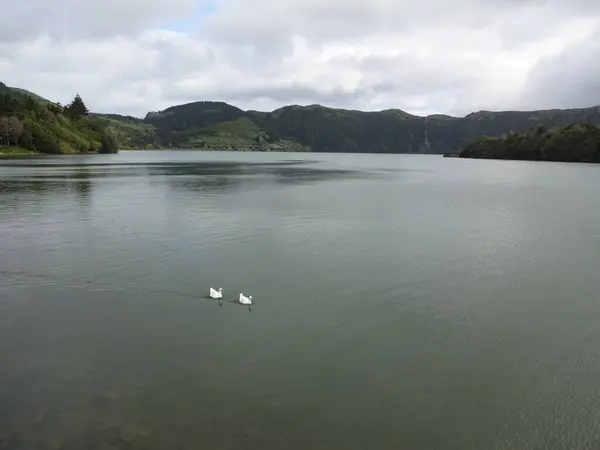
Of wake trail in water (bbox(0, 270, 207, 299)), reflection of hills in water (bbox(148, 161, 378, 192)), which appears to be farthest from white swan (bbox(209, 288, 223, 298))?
reflection of hills in water (bbox(148, 161, 378, 192))

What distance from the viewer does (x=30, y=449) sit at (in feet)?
39.7

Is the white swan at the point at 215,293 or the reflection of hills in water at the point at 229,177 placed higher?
the reflection of hills in water at the point at 229,177

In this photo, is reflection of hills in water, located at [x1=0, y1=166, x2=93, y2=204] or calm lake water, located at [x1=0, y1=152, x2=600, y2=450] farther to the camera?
reflection of hills in water, located at [x1=0, y1=166, x2=93, y2=204]

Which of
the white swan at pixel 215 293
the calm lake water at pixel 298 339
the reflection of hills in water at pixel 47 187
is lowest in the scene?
the calm lake water at pixel 298 339

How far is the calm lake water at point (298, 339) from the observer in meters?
13.5

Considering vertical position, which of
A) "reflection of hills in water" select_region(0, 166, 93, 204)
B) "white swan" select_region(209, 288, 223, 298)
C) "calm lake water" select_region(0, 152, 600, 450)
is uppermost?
"reflection of hills in water" select_region(0, 166, 93, 204)

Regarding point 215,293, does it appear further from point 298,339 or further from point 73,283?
point 73,283

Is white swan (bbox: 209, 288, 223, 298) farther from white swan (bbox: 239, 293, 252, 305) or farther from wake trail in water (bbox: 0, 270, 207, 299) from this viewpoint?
white swan (bbox: 239, 293, 252, 305)

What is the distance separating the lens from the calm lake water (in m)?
13.5

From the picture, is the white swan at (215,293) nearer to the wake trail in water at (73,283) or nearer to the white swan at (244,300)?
the wake trail in water at (73,283)

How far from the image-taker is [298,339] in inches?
768

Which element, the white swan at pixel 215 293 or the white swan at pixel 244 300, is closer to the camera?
the white swan at pixel 244 300

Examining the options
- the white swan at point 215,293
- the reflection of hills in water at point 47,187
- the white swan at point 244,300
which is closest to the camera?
the white swan at point 244,300

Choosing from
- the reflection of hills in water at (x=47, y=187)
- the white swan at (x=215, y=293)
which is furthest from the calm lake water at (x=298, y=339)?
the reflection of hills in water at (x=47, y=187)
